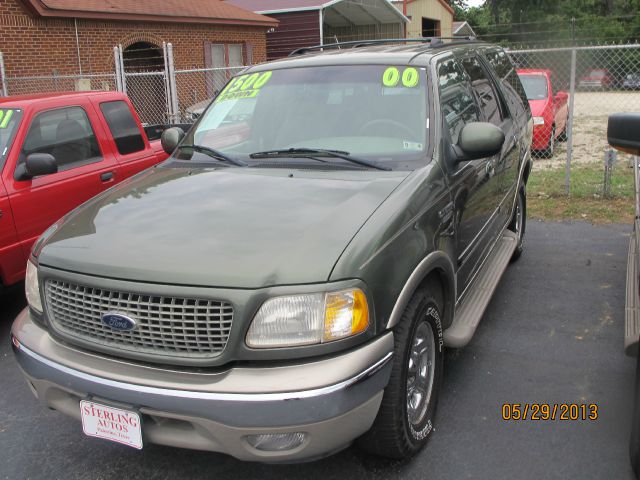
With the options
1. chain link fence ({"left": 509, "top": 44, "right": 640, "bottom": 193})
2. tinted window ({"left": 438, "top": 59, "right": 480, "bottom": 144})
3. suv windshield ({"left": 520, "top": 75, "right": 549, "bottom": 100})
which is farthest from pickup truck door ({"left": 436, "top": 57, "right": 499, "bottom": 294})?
suv windshield ({"left": 520, "top": 75, "right": 549, "bottom": 100})

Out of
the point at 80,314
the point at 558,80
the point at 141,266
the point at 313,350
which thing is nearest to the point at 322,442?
the point at 313,350

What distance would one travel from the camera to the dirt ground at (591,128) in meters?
11.4

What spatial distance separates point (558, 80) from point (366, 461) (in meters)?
23.3

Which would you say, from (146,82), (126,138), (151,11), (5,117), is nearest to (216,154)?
(5,117)

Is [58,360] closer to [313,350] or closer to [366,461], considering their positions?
[313,350]

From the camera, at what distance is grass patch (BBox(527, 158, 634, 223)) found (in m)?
7.54

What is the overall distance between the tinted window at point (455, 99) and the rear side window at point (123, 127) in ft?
10.7

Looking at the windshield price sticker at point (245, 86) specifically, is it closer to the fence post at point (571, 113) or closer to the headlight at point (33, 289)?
the headlight at point (33, 289)

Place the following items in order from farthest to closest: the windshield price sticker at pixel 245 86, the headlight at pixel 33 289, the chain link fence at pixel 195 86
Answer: the chain link fence at pixel 195 86 → the windshield price sticker at pixel 245 86 → the headlight at pixel 33 289

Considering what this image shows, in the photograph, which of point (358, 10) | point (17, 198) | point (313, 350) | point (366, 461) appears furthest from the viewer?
point (358, 10)

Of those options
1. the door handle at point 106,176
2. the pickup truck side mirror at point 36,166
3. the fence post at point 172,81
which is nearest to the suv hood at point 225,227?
the pickup truck side mirror at point 36,166

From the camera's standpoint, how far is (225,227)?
2771mm

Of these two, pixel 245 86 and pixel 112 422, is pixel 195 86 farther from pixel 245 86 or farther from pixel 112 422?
pixel 112 422

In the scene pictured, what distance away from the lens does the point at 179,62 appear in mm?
17188
